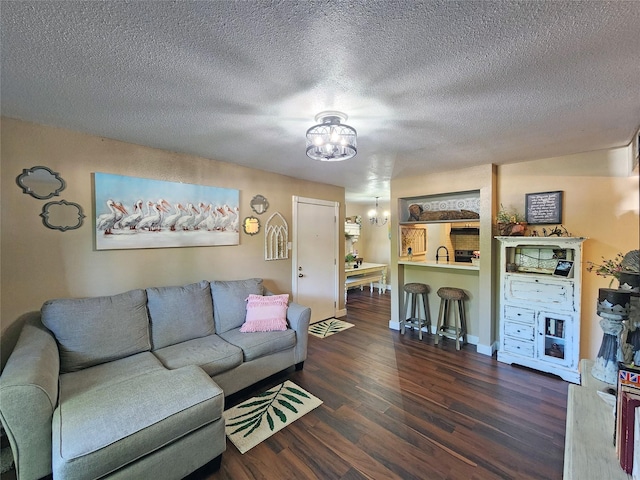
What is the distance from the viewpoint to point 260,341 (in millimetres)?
2602

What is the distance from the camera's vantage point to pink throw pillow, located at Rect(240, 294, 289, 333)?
2.79 metres

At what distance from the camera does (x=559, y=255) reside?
3031 mm

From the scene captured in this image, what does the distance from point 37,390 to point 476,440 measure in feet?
8.81

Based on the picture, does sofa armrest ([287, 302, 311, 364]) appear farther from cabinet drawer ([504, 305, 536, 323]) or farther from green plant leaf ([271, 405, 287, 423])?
cabinet drawer ([504, 305, 536, 323])

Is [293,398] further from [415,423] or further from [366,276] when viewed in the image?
[366,276]

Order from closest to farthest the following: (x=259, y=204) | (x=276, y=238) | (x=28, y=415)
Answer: (x=28, y=415)
(x=259, y=204)
(x=276, y=238)

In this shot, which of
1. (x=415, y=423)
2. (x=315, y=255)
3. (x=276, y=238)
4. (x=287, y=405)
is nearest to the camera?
(x=415, y=423)

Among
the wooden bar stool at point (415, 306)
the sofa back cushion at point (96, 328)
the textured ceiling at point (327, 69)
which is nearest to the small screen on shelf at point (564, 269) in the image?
the textured ceiling at point (327, 69)

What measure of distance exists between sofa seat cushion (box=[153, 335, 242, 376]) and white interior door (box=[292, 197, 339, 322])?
172 cm

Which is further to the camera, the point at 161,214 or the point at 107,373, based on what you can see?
the point at 161,214

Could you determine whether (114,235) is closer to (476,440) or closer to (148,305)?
(148,305)

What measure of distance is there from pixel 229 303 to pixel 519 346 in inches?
122

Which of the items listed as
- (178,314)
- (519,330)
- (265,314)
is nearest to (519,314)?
(519,330)

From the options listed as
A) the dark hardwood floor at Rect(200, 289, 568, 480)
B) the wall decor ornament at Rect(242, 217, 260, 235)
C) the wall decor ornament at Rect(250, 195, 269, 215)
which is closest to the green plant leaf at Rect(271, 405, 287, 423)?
the dark hardwood floor at Rect(200, 289, 568, 480)
